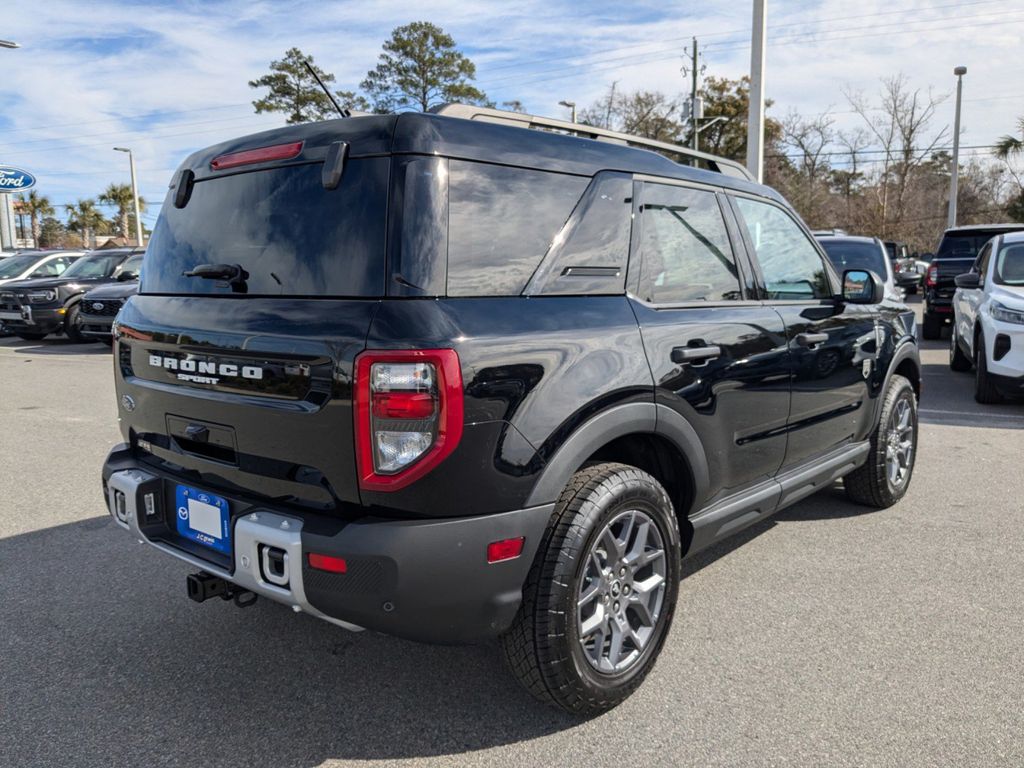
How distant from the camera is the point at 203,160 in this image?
303cm

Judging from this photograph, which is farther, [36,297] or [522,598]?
[36,297]

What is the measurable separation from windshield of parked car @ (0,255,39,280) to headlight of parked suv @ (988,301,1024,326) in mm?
17452

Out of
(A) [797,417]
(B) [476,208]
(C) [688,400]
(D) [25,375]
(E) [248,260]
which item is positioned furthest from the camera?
(D) [25,375]

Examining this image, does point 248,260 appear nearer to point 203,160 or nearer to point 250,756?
point 203,160

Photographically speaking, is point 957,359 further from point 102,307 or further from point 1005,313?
point 102,307

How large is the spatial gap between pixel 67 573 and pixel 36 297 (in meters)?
12.6

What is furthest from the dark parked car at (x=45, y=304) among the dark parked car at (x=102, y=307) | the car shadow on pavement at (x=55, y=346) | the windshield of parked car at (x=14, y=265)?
the windshield of parked car at (x=14, y=265)

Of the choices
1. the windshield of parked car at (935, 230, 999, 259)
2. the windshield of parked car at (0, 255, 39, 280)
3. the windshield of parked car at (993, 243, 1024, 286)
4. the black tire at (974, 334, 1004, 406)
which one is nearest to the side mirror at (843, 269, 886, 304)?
the black tire at (974, 334, 1004, 406)

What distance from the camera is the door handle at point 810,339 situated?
12.1 ft

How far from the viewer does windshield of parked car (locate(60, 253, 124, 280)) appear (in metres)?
15.8

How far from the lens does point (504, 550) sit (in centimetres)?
235

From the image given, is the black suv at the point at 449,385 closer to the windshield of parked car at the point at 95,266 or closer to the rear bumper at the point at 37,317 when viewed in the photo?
the rear bumper at the point at 37,317

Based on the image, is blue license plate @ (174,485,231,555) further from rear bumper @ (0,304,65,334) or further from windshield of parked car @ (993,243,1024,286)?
rear bumper @ (0,304,65,334)

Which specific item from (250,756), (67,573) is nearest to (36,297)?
(67,573)
